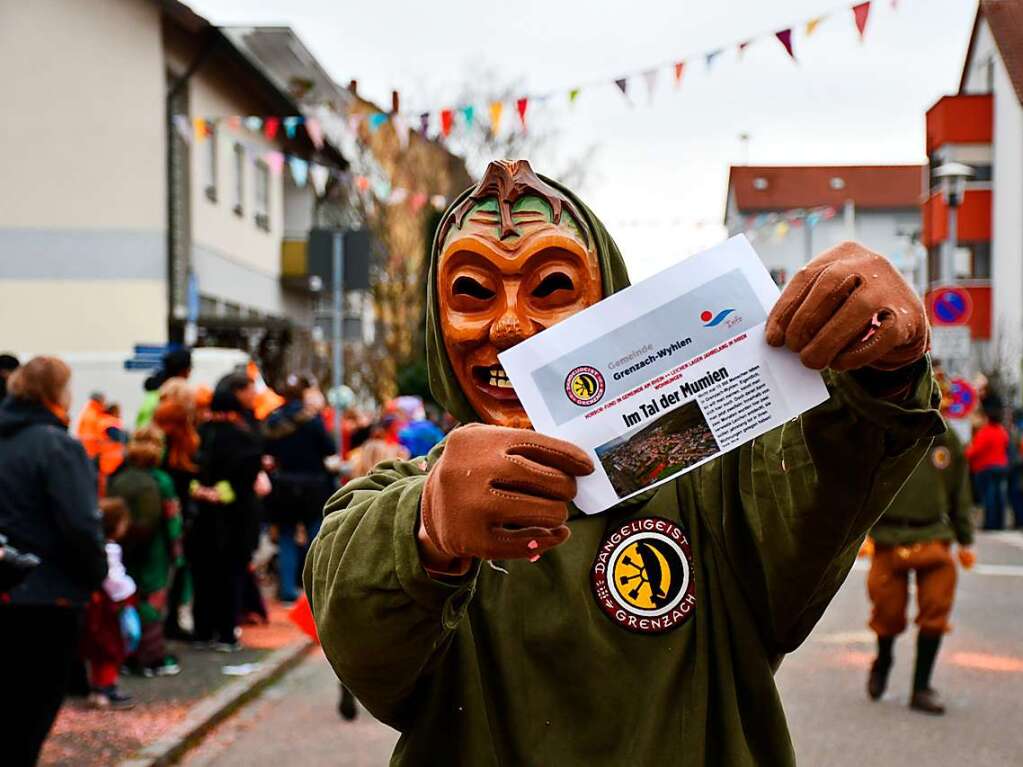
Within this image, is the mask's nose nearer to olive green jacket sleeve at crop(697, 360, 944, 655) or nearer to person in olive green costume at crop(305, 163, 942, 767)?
person in olive green costume at crop(305, 163, 942, 767)

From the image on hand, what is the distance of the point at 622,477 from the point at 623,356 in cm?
16

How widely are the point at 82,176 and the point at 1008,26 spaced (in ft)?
59.0

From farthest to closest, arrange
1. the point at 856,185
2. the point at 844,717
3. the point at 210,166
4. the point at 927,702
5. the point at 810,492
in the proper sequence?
the point at 856,185 → the point at 210,166 → the point at 927,702 → the point at 844,717 → the point at 810,492

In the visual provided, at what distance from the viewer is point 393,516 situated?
5.70ft

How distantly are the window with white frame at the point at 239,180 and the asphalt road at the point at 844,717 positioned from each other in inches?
579

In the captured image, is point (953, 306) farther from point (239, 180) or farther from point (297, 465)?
point (239, 180)

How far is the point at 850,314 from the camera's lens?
1607mm

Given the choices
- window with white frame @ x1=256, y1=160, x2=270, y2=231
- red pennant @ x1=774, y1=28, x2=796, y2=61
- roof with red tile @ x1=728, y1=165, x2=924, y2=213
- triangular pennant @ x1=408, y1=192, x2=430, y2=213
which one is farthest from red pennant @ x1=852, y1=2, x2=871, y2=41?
roof with red tile @ x1=728, y1=165, x2=924, y2=213

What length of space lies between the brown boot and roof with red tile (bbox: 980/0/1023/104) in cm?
593

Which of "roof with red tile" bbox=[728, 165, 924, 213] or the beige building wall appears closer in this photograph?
the beige building wall

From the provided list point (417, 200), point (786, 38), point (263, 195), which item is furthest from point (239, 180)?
point (786, 38)

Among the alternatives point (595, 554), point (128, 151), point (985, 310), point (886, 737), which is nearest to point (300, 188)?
point (128, 151)

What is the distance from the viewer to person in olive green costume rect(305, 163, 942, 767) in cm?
177

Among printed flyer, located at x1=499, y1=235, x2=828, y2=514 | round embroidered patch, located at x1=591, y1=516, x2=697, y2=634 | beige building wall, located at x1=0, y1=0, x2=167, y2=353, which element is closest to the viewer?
printed flyer, located at x1=499, y1=235, x2=828, y2=514
